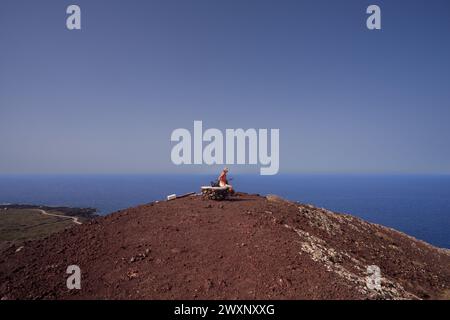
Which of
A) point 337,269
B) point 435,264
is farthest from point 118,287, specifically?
point 435,264

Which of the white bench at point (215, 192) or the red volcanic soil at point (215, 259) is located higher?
the white bench at point (215, 192)

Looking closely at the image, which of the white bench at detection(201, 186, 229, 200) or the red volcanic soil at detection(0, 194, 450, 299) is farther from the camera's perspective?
the white bench at detection(201, 186, 229, 200)

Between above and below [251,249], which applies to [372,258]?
below

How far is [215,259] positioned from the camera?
490 inches

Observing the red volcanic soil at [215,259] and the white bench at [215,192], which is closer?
the red volcanic soil at [215,259]

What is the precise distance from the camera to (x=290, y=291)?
1059cm

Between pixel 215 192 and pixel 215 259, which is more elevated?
pixel 215 192

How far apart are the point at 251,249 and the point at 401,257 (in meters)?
12.3

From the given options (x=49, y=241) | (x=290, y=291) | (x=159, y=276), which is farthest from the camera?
(x=49, y=241)

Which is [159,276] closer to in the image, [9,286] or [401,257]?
[9,286]

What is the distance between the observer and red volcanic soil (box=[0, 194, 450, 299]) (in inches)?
429

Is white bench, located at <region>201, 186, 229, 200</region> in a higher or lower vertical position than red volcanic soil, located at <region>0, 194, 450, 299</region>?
higher

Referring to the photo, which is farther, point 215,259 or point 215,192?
point 215,192

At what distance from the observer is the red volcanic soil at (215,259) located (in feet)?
35.8
